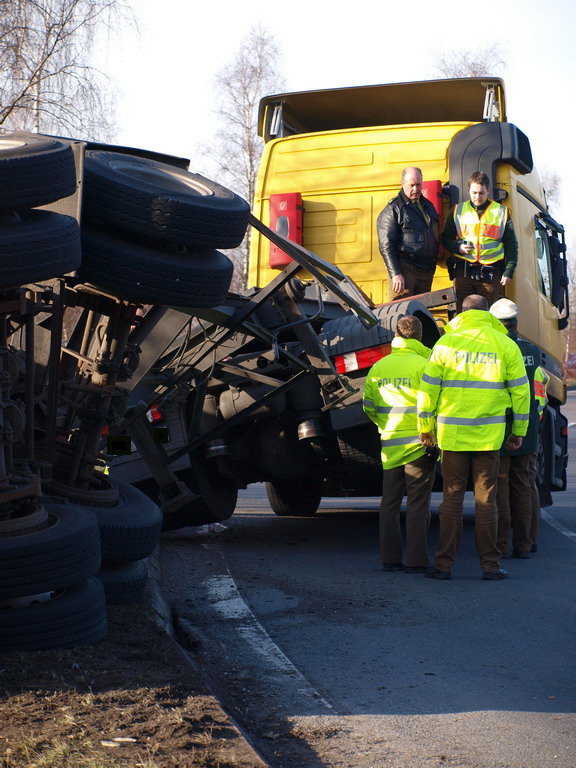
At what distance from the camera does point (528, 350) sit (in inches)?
332

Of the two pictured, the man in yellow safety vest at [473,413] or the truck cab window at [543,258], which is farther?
the truck cab window at [543,258]

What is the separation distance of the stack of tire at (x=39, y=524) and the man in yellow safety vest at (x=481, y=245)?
4.88 meters

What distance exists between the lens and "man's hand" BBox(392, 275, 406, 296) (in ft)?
29.8

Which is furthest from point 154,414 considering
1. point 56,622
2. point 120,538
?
point 56,622

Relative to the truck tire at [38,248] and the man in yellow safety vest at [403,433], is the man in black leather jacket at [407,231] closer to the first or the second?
the man in yellow safety vest at [403,433]

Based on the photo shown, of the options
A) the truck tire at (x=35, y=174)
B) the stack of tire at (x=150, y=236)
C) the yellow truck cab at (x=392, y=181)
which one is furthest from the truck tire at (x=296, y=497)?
the truck tire at (x=35, y=174)

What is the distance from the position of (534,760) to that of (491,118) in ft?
25.1

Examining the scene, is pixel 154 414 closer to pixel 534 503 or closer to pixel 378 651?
pixel 534 503

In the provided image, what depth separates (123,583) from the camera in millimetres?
5477

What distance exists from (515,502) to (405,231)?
2.40 metres

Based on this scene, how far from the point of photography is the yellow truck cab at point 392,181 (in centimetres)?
945

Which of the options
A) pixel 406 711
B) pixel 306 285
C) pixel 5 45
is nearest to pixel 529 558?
pixel 306 285

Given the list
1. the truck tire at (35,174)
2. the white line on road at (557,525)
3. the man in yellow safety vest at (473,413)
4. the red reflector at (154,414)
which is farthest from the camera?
the white line on road at (557,525)

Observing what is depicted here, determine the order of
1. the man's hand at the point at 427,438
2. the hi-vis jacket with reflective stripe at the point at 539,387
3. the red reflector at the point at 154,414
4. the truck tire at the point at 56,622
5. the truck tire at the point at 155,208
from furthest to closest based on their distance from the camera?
the hi-vis jacket with reflective stripe at the point at 539,387 < the red reflector at the point at 154,414 < the man's hand at the point at 427,438 < the truck tire at the point at 155,208 < the truck tire at the point at 56,622
